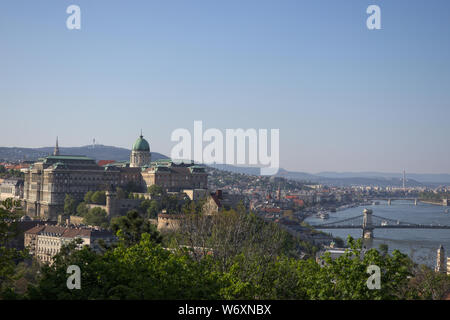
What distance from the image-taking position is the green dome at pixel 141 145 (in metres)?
85.6

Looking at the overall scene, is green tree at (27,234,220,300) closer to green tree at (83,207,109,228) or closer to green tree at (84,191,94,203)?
green tree at (83,207,109,228)

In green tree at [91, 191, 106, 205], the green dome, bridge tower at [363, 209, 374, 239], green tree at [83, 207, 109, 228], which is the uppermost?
the green dome

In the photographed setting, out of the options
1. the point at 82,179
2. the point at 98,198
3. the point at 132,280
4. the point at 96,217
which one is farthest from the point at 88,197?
the point at 132,280

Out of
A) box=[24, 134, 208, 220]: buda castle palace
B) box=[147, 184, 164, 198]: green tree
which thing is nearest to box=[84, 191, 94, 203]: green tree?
box=[24, 134, 208, 220]: buda castle palace

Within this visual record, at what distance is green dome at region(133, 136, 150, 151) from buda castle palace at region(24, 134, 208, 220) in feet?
15.0

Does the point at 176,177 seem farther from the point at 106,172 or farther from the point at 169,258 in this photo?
the point at 169,258

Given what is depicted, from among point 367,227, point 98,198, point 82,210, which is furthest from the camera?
point 367,227

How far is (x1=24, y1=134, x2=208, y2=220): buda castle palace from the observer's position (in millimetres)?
71750

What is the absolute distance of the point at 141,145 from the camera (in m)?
86.3

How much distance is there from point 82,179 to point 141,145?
13.7 metres

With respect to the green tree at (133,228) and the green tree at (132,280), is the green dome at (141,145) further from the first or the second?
the green tree at (132,280)

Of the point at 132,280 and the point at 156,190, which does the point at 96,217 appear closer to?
the point at 156,190
